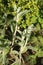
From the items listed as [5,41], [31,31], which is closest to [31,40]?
[31,31]

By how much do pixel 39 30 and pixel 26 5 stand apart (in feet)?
1.56

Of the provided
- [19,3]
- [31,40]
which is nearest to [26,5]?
[19,3]

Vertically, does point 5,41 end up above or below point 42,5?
below

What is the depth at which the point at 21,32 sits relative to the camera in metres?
3.12

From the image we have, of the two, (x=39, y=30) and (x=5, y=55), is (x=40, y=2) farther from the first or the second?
(x=5, y=55)

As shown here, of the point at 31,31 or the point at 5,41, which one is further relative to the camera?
the point at 31,31

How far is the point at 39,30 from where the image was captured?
3.29m

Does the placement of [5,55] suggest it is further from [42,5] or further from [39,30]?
[42,5]

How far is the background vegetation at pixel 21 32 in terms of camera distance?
9.96 ft

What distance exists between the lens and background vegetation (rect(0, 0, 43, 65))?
3037 millimetres

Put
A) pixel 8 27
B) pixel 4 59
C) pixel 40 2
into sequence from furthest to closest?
pixel 8 27, pixel 40 2, pixel 4 59

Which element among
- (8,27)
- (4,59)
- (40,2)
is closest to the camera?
(4,59)

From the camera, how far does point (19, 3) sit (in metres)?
3.33

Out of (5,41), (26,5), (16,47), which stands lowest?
(16,47)
